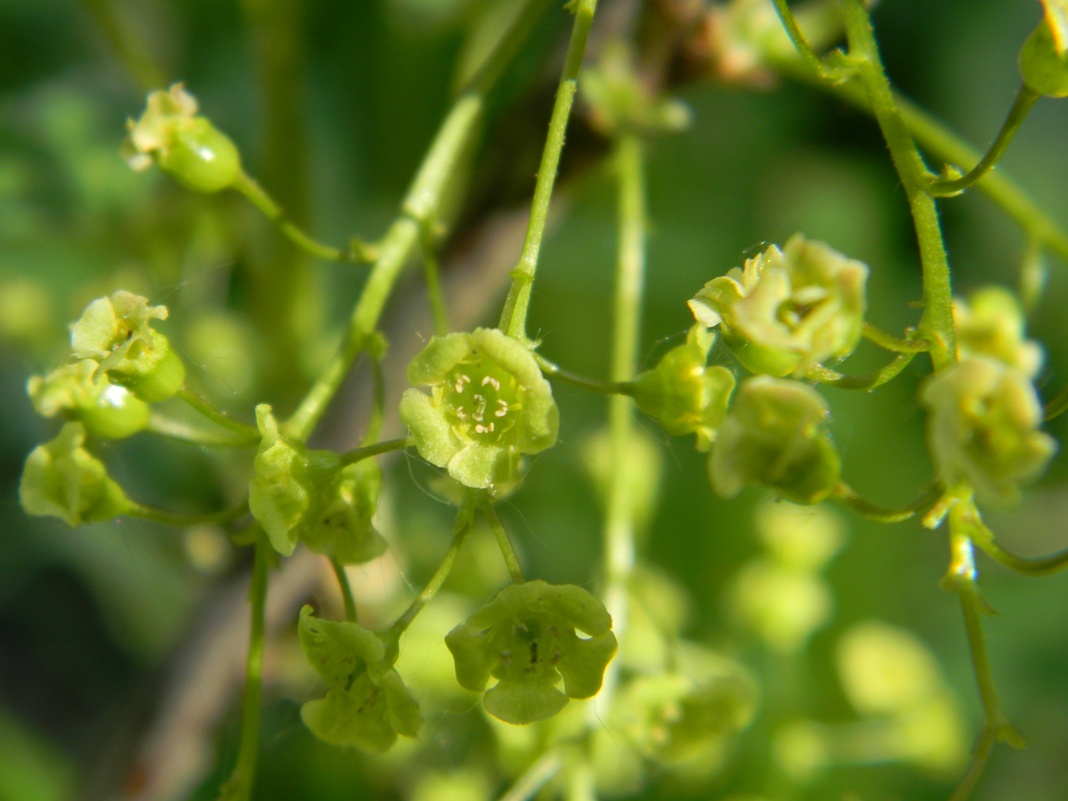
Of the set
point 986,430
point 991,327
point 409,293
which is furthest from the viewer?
point 409,293

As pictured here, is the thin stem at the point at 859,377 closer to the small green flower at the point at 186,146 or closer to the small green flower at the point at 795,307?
the small green flower at the point at 795,307

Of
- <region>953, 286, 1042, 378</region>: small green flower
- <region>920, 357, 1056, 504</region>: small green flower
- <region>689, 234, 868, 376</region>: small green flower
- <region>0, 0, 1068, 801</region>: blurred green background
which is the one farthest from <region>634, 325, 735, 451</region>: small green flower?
<region>0, 0, 1068, 801</region>: blurred green background

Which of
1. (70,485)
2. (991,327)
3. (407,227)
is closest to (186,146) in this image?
(407,227)

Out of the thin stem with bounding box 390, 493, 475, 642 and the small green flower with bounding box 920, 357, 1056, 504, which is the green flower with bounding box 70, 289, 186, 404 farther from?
the small green flower with bounding box 920, 357, 1056, 504

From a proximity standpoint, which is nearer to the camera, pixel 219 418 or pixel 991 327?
pixel 219 418

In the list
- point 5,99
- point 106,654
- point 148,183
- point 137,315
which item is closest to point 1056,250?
point 137,315

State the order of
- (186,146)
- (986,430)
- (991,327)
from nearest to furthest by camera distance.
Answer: (986,430) → (186,146) → (991,327)

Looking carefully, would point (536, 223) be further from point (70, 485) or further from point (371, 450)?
point (70, 485)
